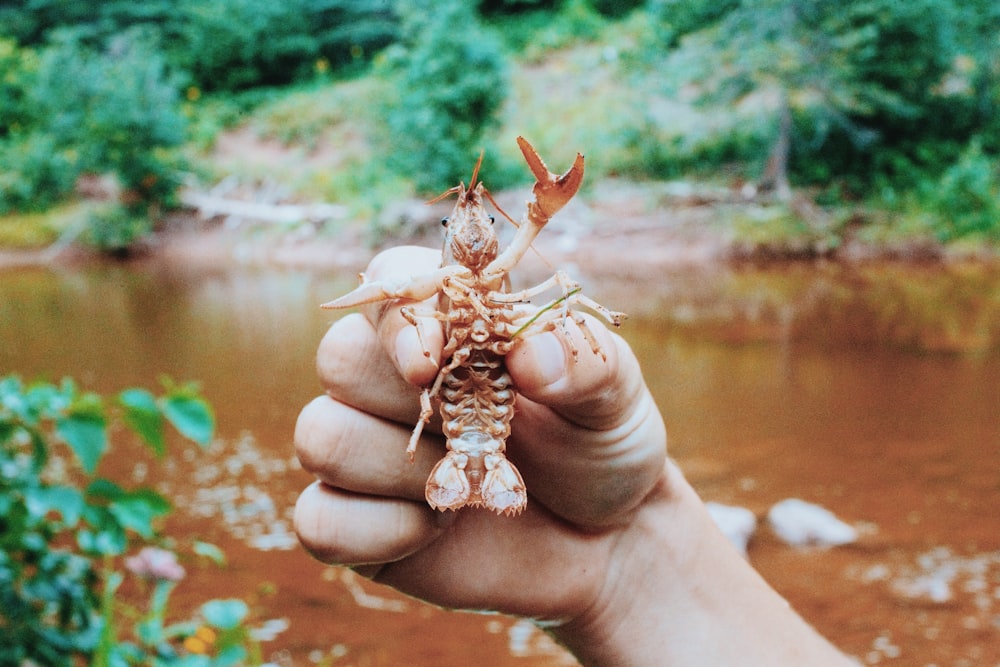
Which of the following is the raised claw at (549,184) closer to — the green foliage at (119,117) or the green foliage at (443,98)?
the green foliage at (443,98)

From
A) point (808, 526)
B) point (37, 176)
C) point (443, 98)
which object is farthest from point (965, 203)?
point (37, 176)

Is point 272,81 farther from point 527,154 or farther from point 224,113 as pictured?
point 527,154


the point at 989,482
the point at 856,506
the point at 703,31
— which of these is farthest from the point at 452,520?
the point at 703,31

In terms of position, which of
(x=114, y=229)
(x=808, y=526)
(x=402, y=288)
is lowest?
(x=114, y=229)

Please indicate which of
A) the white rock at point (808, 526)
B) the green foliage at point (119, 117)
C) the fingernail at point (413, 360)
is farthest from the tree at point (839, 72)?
the fingernail at point (413, 360)

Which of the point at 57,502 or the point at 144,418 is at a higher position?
the point at 144,418

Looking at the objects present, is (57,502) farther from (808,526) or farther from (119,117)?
(119,117)
